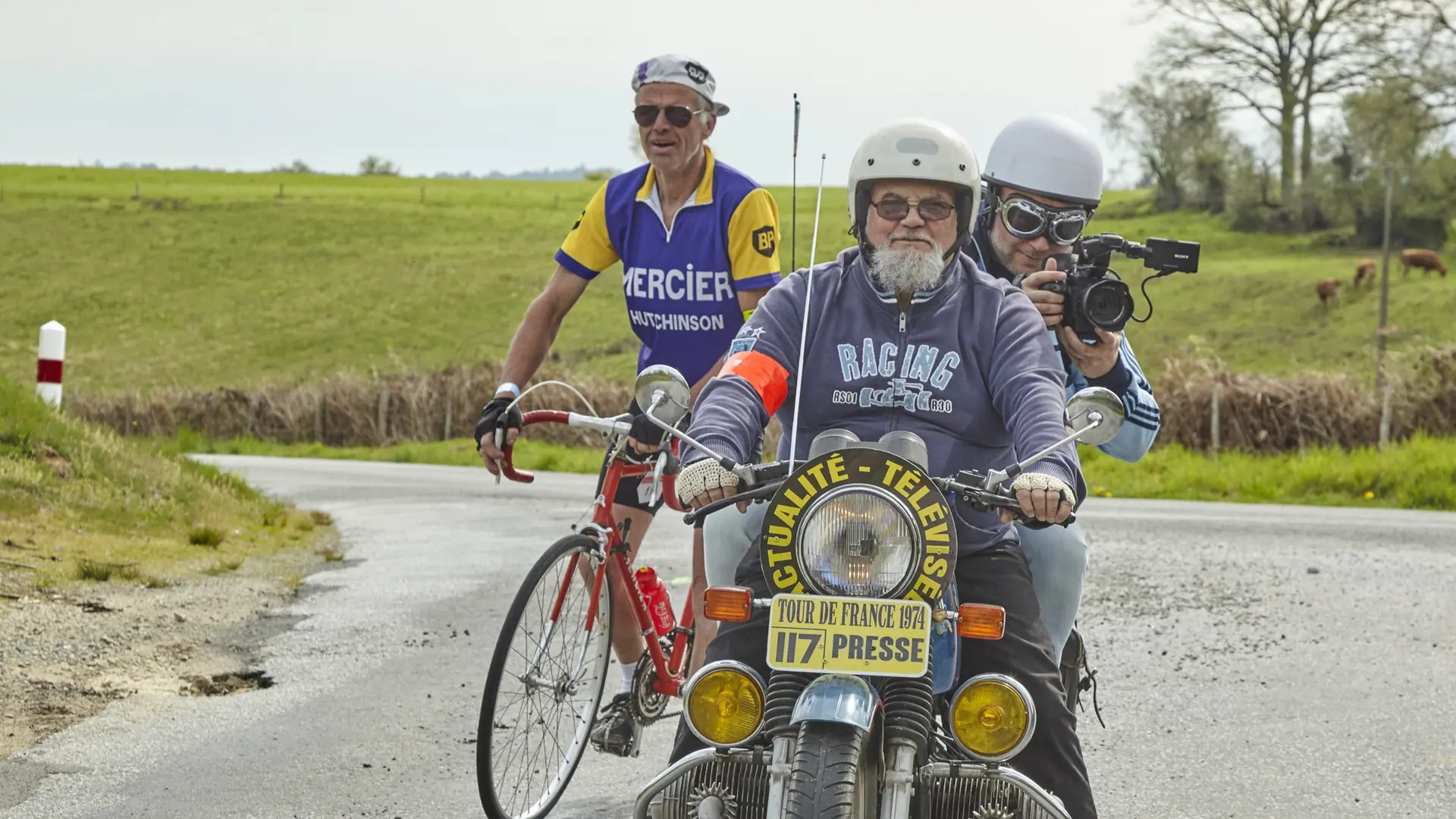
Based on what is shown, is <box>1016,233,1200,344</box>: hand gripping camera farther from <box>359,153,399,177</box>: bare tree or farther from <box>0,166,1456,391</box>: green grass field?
<box>359,153,399,177</box>: bare tree

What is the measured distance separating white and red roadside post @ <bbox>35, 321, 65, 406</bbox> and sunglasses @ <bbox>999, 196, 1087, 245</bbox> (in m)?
10.2

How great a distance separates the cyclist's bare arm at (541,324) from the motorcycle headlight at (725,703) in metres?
2.38

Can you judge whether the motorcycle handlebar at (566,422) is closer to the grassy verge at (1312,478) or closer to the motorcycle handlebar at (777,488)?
the motorcycle handlebar at (777,488)

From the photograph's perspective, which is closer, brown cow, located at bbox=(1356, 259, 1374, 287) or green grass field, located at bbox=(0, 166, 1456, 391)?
green grass field, located at bbox=(0, 166, 1456, 391)

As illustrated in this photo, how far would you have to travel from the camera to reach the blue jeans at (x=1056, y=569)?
413 centimetres

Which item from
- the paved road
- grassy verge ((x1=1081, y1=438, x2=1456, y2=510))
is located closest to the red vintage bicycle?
the paved road

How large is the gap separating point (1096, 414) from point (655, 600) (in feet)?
7.95

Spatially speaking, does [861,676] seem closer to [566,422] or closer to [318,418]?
[566,422]

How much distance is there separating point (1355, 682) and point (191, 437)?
84.4 ft

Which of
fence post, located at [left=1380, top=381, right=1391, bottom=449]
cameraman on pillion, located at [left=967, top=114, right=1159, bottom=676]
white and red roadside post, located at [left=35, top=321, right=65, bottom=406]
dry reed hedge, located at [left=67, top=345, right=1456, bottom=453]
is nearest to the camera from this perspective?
cameraman on pillion, located at [left=967, top=114, right=1159, bottom=676]

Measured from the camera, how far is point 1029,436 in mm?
3627

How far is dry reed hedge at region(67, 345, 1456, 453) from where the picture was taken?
81.1 ft

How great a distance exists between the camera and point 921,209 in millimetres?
4047

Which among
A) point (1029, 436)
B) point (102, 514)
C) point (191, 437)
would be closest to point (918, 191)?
point (1029, 436)
